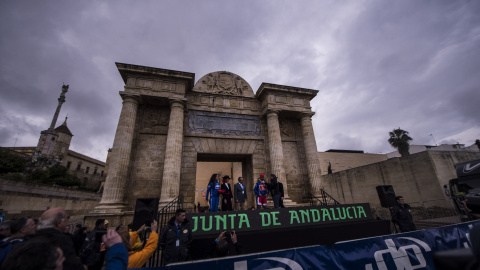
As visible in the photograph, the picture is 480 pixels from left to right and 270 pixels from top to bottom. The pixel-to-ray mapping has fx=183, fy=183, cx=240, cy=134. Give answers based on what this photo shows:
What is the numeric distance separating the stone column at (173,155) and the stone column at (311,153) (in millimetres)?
7519

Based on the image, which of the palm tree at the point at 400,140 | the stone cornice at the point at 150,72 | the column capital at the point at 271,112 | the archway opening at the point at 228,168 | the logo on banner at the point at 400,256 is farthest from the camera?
the palm tree at the point at 400,140

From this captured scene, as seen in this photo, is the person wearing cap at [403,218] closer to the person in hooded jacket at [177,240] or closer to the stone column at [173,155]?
the person in hooded jacket at [177,240]

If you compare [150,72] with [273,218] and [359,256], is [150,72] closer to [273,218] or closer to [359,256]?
[273,218]

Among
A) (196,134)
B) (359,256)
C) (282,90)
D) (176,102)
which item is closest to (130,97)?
(176,102)

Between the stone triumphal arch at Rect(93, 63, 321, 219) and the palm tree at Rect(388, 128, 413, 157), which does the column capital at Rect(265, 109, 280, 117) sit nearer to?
the stone triumphal arch at Rect(93, 63, 321, 219)

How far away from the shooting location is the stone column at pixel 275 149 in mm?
10133

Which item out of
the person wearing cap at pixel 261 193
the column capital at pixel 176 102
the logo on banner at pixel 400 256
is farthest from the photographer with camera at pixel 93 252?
the column capital at pixel 176 102

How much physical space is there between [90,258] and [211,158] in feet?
27.2

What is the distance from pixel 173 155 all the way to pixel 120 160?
2.37m

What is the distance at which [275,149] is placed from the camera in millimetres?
10656

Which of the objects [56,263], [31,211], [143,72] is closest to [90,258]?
[56,263]

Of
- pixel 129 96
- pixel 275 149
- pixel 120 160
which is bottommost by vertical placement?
pixel 120 160

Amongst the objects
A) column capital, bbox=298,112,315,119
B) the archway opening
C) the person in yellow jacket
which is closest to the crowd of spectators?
the person in yellow jacket

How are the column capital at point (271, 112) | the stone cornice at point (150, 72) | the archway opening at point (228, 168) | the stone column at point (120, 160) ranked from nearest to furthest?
the stone column at point (120, 160), the stone cornice at point (150, 72), the archway opening at point (228, 168), the column capital at point (271, 112)
